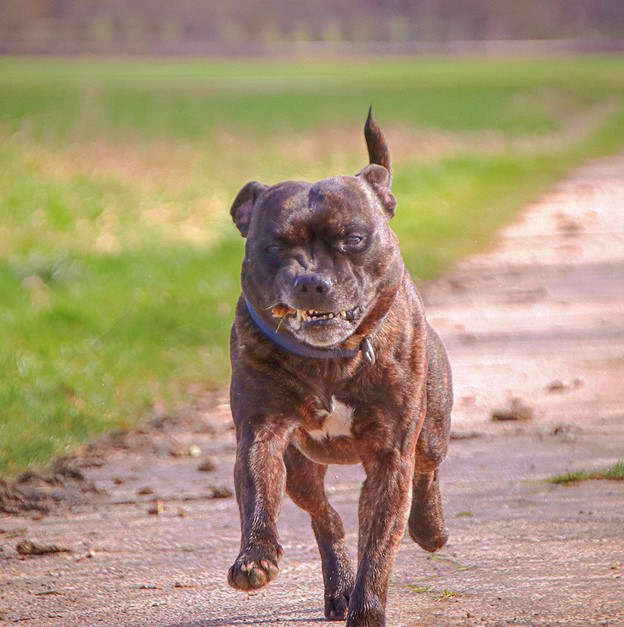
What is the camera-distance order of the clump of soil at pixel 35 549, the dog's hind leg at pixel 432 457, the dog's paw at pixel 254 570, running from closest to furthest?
the dog's paw at pixel 254 570 → the dog's hind leg at pixel 432 457 → the clump of soil at pixel 35 549

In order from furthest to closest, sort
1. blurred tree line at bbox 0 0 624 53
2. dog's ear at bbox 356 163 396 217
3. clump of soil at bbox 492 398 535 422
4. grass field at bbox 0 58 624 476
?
1. blurred tree line at bbox 0 0 624 53
2. grass field at bbox 0 58 624 476
3. clump of soil at bbox 492 398 535 422
4. dog's ear at bbox 356 163 396 217

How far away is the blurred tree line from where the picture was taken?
364 feet

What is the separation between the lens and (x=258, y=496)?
4.18 metres

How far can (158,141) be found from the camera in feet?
88.9

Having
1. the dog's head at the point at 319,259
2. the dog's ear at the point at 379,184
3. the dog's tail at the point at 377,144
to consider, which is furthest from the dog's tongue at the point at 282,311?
the dog's tail at the point at 377,144

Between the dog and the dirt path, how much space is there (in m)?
0.43

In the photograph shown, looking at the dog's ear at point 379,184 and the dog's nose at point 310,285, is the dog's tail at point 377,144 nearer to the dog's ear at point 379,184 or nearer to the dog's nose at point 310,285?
the dog's ear at point 379,184

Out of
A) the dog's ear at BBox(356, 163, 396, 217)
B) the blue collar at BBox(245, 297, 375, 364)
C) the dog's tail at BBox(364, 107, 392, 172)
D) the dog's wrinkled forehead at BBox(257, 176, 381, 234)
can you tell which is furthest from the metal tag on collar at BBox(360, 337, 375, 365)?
the dog's tail at BBox(364, 107, 392, 172)

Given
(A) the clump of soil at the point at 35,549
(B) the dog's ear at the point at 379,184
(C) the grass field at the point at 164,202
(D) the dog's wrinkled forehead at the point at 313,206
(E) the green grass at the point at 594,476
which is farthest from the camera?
(C) the grass field at the point at 164,202

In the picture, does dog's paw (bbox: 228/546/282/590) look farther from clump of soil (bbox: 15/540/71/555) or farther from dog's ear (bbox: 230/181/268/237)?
clump of soil (bbox: 15/540/71/555)

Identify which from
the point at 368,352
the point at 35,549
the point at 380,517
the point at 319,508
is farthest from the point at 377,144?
the point at 35,549

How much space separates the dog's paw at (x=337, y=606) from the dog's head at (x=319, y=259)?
35.4 inches

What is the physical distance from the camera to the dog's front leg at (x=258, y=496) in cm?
397

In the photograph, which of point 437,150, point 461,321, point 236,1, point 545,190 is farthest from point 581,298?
point 236,1
